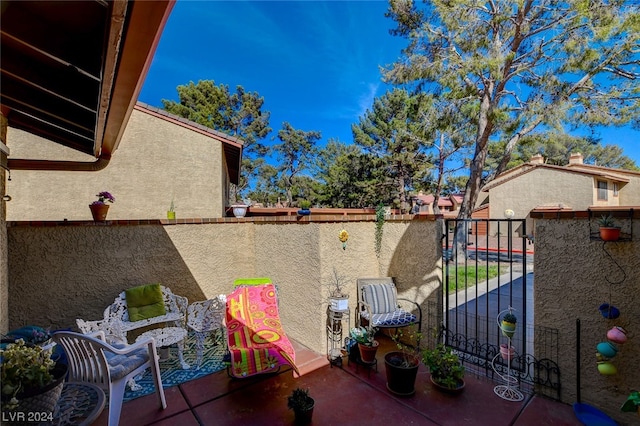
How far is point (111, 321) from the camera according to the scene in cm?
455

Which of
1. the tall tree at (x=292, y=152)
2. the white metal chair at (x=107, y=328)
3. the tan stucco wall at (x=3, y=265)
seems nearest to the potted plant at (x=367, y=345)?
the white metal chair at (x=107, y=328)

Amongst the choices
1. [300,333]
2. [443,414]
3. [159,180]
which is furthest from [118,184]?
[443,414]

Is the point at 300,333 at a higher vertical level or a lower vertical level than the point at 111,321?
lower

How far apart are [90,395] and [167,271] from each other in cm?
271

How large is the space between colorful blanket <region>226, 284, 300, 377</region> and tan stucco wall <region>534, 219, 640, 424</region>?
11.4ft

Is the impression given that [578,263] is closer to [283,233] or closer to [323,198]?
[283,233]

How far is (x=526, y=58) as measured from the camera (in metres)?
11.0

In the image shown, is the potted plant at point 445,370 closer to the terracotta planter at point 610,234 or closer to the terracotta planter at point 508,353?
the terracotta planter at point 508,353

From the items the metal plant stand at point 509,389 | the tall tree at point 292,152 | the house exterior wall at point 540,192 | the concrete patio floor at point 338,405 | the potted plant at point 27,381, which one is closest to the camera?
the potted plant at point 27,381

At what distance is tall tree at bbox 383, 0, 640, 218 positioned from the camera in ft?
30.3

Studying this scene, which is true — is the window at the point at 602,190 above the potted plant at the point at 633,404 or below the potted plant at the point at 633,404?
above

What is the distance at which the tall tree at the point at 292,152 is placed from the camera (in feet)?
108

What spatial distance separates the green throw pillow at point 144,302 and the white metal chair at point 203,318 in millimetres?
655

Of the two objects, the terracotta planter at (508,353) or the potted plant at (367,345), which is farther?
the potted plant at (367,345)
